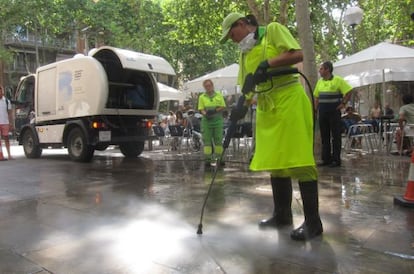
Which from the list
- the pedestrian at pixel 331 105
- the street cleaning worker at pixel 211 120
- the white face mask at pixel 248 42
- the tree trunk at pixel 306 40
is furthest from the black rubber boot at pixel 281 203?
the tree trunk at pixel 306 40

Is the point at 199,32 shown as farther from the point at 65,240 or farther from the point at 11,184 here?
the point at 65,240

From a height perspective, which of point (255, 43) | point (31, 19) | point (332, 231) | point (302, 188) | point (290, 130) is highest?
point (31, 19)

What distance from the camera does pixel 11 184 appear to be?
6.89m

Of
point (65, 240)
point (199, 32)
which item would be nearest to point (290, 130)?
point (65, 240)

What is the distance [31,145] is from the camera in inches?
470

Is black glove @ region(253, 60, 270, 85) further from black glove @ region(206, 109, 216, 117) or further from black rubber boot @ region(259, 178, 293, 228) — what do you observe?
black glove @ region(206, 109, 216, 117)

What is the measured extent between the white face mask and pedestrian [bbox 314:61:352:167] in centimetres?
429

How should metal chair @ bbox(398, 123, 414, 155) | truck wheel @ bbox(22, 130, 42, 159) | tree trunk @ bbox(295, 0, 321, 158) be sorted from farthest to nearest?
1. truck wheel @ bbox(22, 130, 42, 159)
2. tree trunk @ bbox(295, 0, 321, 158)
3. metal chair @ bbox(398, 123, 414, 155)

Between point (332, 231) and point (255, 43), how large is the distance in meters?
1.77

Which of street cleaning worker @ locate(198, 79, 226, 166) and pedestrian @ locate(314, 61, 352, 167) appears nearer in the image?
pedestrian @ locate(314, 61, 352, 167)

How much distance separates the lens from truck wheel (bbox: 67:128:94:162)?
9.98 m

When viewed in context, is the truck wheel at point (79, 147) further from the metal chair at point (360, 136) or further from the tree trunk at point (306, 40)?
the metal chair at point (360, 136)

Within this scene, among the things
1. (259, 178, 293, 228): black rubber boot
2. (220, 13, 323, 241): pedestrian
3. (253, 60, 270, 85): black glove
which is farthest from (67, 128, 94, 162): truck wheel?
(253, 60, 270, 85): black glove

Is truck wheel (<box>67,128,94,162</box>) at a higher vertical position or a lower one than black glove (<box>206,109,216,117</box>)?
lower
